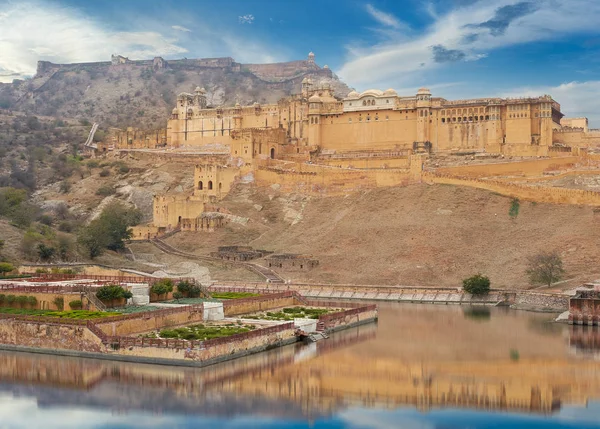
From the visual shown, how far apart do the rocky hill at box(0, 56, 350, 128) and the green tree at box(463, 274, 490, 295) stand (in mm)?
102453

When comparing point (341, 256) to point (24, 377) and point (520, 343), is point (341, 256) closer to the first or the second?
point (520, 343)

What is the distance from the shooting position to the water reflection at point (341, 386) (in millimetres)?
22625

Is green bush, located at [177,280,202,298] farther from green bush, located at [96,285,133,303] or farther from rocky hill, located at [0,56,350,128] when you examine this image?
rocky hill, located at [0,56,350,128]

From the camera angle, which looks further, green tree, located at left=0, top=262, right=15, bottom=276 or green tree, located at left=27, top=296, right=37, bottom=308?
green tree, located at left=0, top=262, right=15, bottom=276

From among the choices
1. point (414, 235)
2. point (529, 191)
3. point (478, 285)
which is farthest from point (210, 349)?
point (529, 191)

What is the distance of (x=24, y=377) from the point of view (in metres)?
26.9

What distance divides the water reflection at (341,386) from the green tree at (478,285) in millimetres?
12813

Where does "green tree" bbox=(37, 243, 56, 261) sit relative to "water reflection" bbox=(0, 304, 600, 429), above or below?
above

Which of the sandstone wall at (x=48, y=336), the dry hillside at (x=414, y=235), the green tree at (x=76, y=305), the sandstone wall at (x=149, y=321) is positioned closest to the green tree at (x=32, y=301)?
the green tree at (x=76, y=305)

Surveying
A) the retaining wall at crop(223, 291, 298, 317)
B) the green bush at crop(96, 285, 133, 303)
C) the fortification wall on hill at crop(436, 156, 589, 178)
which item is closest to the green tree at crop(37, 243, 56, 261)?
the retaining wall at crop(223, 291, 298, 317)

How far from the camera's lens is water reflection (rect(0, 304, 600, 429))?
2262 cm

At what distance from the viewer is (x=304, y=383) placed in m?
26.4

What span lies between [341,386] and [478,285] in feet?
77.6

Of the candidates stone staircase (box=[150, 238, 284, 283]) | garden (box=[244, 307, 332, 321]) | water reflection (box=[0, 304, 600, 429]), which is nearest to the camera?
water reflection (box=[0, 304, 600, 429])
